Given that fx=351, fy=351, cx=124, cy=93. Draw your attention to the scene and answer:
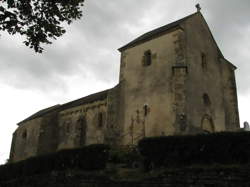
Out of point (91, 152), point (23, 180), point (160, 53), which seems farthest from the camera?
point (160, 53)

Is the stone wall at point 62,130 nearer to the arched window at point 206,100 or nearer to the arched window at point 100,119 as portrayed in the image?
the arched window at point 100,119

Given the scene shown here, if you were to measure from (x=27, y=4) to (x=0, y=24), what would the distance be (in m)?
1.14

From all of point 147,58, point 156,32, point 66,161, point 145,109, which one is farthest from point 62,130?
point 66,161

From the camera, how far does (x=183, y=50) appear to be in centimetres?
2695

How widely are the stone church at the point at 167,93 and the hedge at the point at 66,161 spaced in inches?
331

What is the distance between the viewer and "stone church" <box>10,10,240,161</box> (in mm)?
25812

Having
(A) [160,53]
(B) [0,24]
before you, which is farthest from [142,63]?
(B) [0,24]

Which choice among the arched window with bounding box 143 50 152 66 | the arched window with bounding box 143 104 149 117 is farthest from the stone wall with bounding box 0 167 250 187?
the arched window with bounding box 143 50 152 66

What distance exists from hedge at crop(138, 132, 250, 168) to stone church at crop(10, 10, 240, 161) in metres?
8.91

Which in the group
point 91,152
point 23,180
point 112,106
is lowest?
point 23,180

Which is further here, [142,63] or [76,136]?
[76,136]

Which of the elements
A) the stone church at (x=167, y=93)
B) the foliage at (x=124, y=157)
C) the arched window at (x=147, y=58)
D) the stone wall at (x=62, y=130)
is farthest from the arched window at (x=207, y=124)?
the stone wall at (x=62, y=130)

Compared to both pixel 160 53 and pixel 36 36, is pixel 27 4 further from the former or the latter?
pixel 160 53

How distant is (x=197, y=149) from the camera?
47.9 ft
